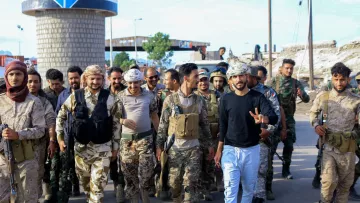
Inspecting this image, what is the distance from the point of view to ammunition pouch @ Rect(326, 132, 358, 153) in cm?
459

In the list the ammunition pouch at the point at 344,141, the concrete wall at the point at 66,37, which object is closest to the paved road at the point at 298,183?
the ammunition pouch at the point at 344,141

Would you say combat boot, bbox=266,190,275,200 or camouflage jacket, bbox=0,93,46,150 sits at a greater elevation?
camouflage jacket, bbox=0,93,46,150

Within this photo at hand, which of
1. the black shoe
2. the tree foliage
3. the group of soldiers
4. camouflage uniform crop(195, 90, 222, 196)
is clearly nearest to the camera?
the group of soldiers

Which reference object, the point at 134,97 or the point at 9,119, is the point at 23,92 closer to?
the point at 9,119

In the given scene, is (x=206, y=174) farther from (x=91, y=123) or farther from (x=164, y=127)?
(x=91, y=123)

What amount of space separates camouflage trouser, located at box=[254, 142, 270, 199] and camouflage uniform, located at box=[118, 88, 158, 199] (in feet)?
4.55

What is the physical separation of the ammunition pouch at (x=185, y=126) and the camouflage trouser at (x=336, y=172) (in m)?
1.60

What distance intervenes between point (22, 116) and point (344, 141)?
364 cm

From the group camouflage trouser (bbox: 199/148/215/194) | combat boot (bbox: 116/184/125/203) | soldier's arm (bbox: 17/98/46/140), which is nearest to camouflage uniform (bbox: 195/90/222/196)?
camouflage trouser (bbox: 199/148/215/194)

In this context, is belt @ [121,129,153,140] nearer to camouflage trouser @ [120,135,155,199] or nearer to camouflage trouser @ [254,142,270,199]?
camouflage trouser @ [120,135,155,199]

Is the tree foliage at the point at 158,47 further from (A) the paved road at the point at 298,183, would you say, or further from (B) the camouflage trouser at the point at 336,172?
(B) the camouflage trouser at the point at 336,172

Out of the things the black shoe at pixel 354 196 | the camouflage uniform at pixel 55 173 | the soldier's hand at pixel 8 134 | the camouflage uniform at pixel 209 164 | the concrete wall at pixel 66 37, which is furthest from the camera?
the concrete wall at pixel 66 37

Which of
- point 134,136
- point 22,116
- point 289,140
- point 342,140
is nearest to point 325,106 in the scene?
point 342,140

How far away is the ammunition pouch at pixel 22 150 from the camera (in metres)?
4.10
